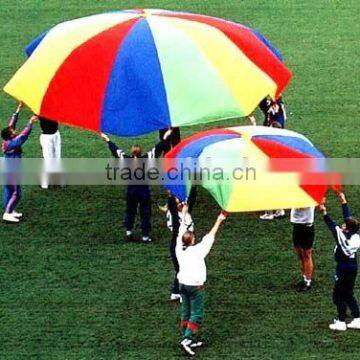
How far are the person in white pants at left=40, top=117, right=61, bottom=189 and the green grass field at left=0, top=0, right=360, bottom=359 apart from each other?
36 centimetres

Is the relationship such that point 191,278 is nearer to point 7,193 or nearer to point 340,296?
point 340,296

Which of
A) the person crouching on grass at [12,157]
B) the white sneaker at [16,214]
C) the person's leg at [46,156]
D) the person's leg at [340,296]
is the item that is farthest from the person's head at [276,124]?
the white sneaker at [16,214]

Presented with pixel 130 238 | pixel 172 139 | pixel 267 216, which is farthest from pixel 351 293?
pixel 172 139

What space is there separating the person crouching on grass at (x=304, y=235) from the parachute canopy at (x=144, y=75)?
4.66 ft

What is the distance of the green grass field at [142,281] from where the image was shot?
10484 mm

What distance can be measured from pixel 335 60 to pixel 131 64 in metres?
9.80

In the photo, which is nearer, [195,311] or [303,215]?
[195,311]

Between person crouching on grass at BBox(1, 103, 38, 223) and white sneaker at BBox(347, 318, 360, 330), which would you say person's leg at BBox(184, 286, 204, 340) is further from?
person crouching on grass at BBox(1, 103, 38, 223)

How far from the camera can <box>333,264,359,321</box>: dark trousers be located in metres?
10.5

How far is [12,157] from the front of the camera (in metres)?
13.5

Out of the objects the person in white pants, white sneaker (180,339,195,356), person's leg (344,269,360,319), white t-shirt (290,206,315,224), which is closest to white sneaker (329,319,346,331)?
person's leg (344,269,360,319)

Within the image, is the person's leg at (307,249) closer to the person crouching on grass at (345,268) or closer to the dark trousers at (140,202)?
the person crouching on grass at (345,268)

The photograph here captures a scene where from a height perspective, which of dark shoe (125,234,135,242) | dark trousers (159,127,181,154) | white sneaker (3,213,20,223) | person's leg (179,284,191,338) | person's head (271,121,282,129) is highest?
person's head (271,121,282,129)

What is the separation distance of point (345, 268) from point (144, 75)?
9.34 ft
